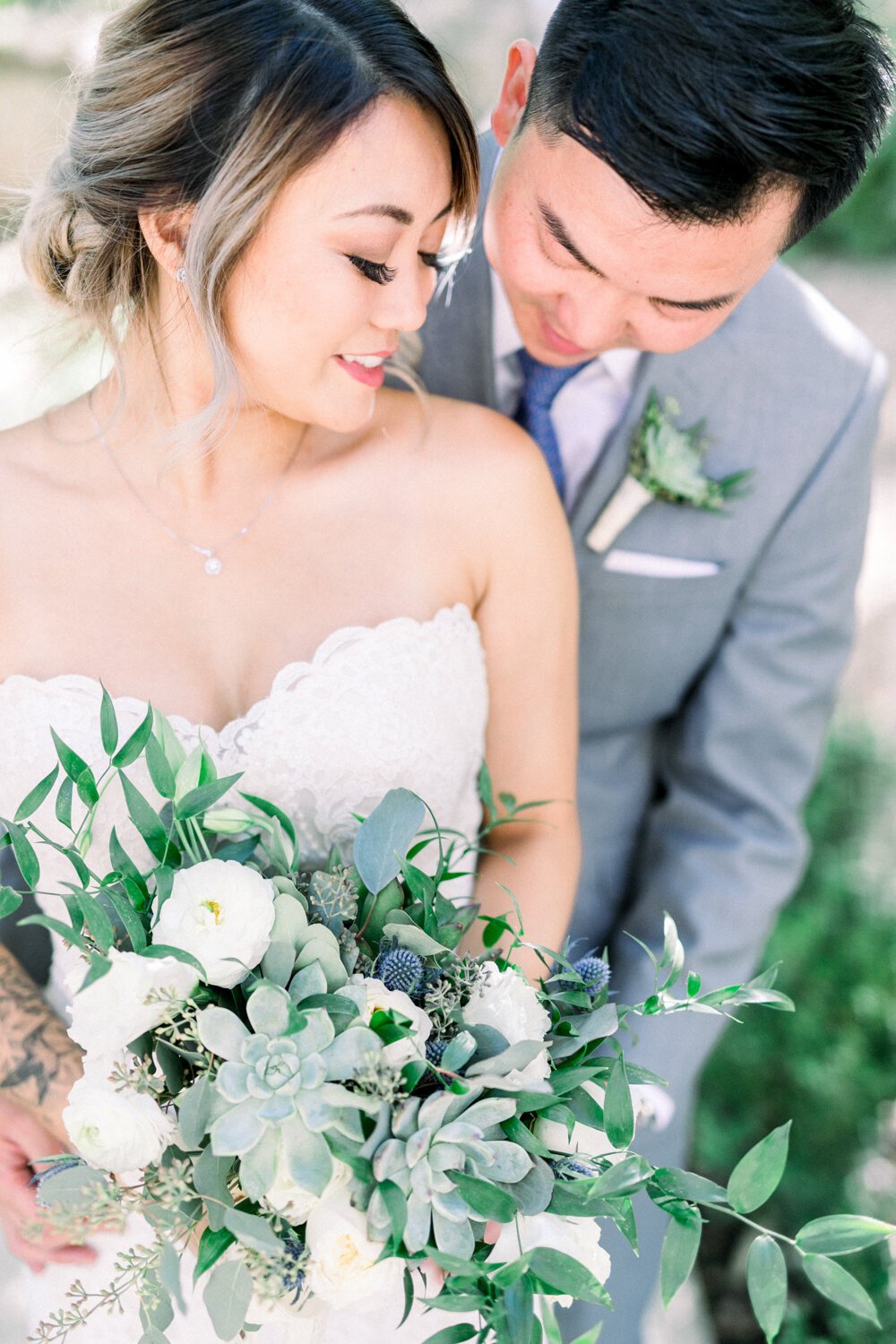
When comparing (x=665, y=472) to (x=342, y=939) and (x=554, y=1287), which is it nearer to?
(x=342, y=939)

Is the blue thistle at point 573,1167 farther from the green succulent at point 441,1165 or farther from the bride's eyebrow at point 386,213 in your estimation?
the bride's eyebrow at point 386,213

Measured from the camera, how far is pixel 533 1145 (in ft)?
3.85

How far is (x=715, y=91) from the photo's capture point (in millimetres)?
1511

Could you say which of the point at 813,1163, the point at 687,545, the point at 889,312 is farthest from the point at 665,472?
the point at 889,312

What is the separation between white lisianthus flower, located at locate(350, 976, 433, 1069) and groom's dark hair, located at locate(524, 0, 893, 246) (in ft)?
3.47

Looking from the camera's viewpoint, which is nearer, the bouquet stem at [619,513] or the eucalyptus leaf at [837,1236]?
the eucalyptus leaf at [837,1236]

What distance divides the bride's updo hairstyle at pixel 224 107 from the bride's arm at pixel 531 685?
1.61 ft

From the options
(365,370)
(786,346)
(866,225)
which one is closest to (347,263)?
(365,370)

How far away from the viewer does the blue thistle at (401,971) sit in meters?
1.25

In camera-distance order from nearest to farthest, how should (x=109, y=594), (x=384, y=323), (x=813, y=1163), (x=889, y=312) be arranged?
(x=384, y=323) → (x=109, y=594) → (x=813, y=1163) → (x=889, y=312)

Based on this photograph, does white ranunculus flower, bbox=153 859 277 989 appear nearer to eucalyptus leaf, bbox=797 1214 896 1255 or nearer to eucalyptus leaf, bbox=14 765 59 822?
eucalyptus leaf, bbox=14 765 59 822

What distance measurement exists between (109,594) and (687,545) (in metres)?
1.07

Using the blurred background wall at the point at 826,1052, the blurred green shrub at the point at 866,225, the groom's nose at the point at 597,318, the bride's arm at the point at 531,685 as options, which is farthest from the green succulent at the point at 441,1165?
the blurred green shrub at the point at 866,225

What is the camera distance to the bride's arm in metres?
1.92
